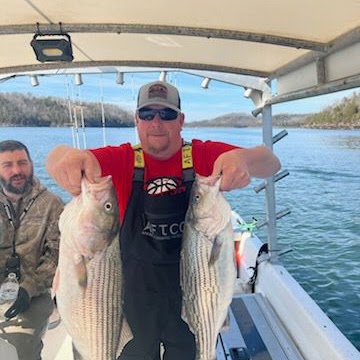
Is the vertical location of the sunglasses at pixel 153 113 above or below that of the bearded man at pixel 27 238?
above

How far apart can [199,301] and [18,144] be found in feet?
8.44

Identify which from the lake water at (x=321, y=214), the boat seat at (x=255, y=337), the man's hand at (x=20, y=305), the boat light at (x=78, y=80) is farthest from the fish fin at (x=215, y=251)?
the boat light at (x=78, y=80)

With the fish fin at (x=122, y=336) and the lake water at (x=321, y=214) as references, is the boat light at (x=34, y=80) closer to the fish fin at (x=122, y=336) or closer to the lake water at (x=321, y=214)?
the lake water at (x=321, y=214)

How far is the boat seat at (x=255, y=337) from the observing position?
133 inches

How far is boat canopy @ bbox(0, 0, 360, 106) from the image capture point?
2.41 meters

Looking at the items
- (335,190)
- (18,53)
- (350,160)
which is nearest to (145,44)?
(18,53)

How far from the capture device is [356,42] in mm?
2486

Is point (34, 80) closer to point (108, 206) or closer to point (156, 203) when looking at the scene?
point (156, 203)

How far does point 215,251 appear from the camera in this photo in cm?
188

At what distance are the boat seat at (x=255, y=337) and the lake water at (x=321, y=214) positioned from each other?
206cm

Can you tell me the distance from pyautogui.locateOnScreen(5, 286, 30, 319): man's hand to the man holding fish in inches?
50.4

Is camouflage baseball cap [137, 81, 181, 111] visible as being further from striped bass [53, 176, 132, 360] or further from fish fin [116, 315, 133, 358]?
fish fin [116, 315, 133, 358]

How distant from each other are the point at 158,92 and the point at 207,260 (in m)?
0.93

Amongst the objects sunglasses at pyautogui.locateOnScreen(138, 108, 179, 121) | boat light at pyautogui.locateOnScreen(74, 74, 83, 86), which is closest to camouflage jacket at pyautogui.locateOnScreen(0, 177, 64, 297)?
sunglasses at pyautogui.locateOnScreen(138, 108, 179, 121)
